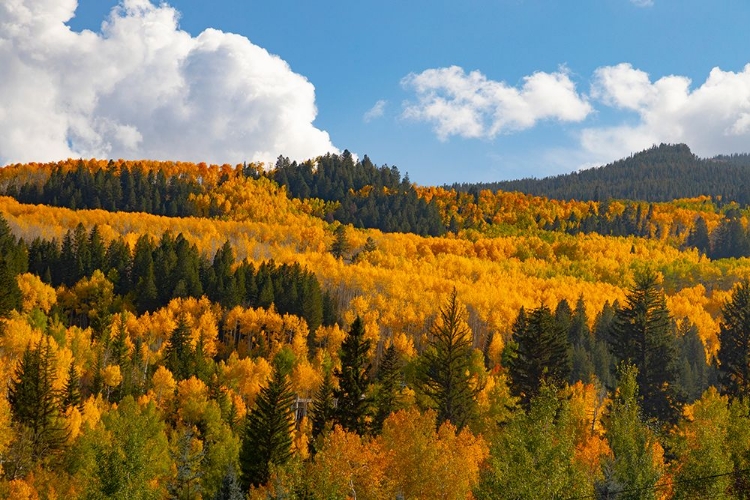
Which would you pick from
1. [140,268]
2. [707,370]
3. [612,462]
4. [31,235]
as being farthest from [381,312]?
[612,462]

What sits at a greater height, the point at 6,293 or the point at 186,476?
the point at 6,293

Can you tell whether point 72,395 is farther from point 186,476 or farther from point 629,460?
point 629,460

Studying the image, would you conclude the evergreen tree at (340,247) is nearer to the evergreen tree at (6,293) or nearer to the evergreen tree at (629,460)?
the evergreen tree at (6,293)

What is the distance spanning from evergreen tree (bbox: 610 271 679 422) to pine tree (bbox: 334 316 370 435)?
21.3 meters

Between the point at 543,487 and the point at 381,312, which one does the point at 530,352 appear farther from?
the point at 381,312

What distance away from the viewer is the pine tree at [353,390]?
42.7 metres

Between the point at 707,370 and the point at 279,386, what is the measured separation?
84.5 metres

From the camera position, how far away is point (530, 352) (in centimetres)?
4550

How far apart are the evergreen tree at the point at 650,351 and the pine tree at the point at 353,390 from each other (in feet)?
69.9

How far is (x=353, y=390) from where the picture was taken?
4294cm

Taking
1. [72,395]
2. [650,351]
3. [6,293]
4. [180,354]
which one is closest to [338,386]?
[72,395]

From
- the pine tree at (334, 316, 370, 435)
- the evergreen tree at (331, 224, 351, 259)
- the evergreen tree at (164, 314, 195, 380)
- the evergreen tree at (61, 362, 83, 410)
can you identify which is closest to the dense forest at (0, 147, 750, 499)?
the pine tree at (334, 316, 370, 435)

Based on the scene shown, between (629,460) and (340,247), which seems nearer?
(629,460)

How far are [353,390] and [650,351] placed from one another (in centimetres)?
2557
